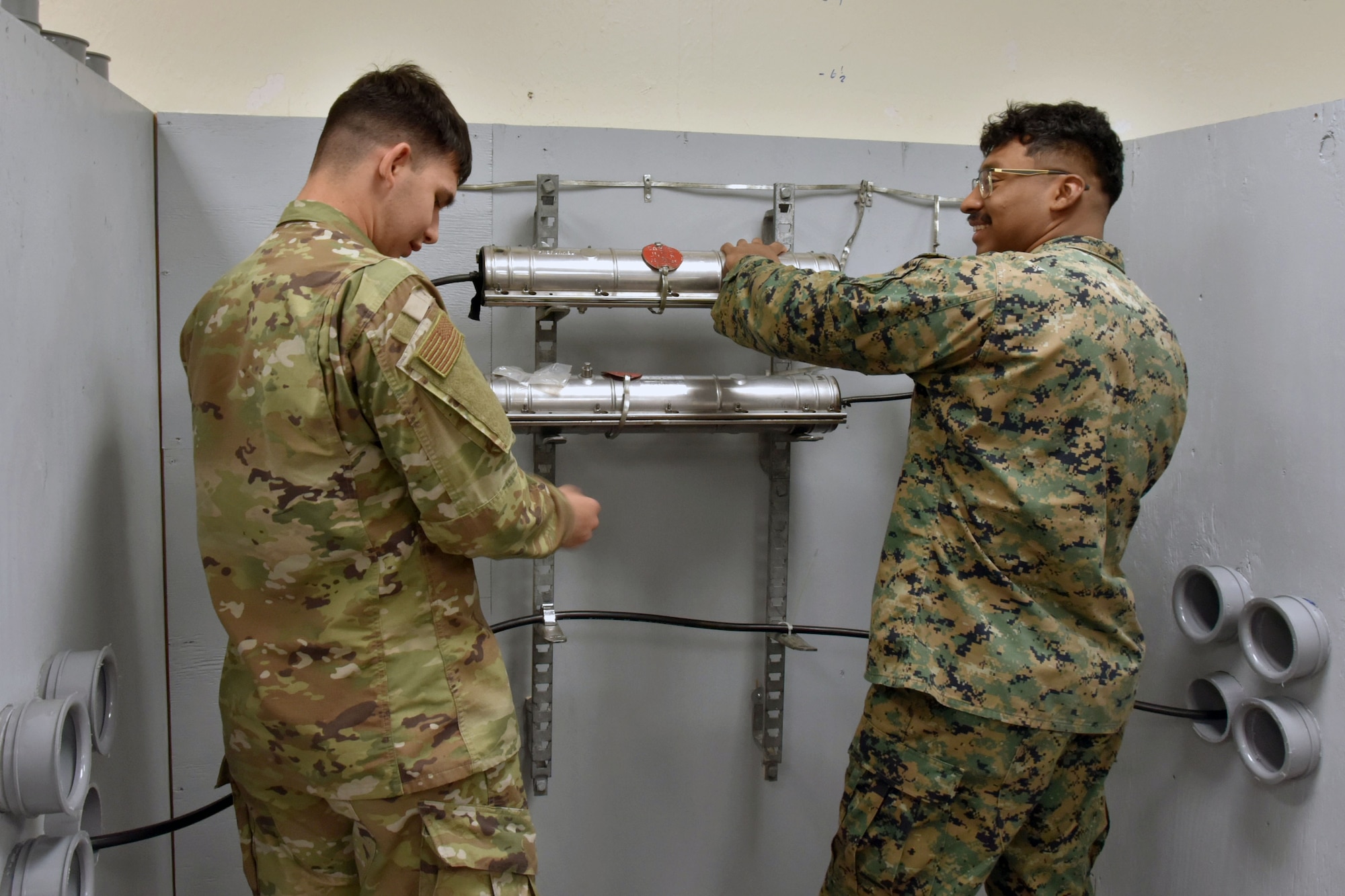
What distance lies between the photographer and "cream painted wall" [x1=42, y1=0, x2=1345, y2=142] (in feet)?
5.56

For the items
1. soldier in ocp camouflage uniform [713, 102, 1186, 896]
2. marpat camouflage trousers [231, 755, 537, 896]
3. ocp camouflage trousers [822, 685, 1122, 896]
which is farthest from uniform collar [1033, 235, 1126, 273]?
marpat camouflage trousers [231, 755, 537, 896]

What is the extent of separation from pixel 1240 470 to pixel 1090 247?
0.51 m

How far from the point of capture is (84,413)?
3.96 feet

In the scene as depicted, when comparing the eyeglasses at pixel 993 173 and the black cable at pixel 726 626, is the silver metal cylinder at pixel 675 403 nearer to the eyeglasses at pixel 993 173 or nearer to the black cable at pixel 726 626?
the black cable at pixel 726 626

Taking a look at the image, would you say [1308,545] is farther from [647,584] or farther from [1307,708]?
[647,584]

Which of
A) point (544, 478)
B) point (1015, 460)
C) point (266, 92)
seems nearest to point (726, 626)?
point (544, 478)

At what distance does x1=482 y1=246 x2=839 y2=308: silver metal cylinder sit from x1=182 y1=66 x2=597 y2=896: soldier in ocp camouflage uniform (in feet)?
1.05

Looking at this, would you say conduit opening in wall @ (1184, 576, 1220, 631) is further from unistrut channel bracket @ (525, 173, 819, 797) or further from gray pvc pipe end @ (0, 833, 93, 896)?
gray pvc pipe end @ (0, 833, 93, 896)

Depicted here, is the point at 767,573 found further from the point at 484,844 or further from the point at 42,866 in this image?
the point at 42,866

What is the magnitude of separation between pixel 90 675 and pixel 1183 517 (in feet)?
5.68

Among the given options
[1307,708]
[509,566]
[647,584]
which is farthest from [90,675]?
[1307,708]

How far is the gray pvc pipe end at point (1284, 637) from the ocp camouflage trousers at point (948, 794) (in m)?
0.27

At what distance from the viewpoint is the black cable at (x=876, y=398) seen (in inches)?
65.8

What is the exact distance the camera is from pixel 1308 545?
4.48 ft
